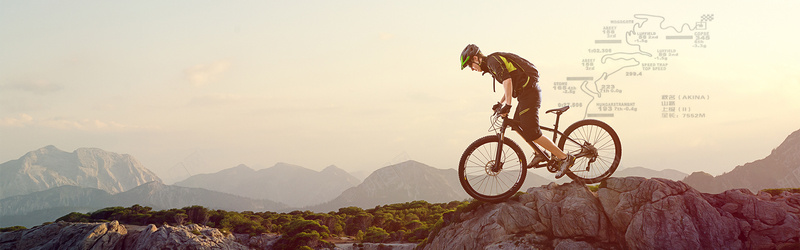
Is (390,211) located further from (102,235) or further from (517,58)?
(517,58)

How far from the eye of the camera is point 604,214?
23.9m

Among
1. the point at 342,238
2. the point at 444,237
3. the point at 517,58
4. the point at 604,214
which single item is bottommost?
the point at 342,238

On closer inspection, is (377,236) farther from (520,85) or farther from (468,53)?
(468,53)

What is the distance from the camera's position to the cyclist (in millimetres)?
16672

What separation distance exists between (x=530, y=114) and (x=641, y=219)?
9.90m

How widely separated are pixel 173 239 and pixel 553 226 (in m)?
56.3

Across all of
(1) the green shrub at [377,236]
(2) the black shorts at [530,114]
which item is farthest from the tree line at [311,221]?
(2) the black shorts at [530,114]

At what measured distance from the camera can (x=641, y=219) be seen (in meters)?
22.5

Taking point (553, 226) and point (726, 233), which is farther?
point (553, 226)

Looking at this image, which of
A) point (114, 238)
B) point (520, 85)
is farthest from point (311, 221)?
point (520, 85)

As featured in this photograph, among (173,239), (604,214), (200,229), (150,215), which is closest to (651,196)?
(604,214)

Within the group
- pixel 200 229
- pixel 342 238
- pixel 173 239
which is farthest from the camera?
pixel 342 238

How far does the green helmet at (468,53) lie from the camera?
16656 mm

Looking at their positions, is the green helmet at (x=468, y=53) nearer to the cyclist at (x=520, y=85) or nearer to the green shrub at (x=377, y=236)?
the cyclist at (x=520, y=85)
